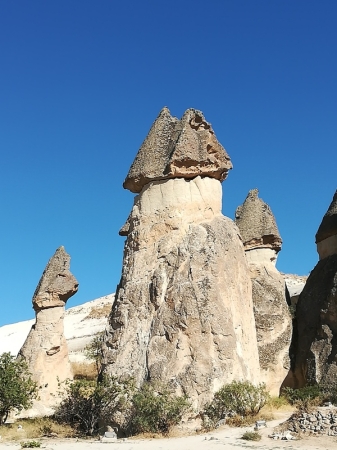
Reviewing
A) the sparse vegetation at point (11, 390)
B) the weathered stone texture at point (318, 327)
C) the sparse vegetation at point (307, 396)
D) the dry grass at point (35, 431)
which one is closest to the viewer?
the dry grass at point (35, 431)

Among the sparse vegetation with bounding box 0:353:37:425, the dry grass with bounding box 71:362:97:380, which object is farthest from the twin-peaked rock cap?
the dry grass with bounding box 71:362:97:380

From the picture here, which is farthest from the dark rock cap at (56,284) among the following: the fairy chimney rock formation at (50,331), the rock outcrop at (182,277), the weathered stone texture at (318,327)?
the weathered stone texture at (318,327)

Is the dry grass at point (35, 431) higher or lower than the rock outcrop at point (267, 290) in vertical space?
lower

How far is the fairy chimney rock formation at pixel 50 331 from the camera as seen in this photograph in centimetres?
1510

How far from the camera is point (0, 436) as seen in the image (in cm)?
948

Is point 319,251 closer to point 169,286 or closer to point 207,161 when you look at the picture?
point 207,161

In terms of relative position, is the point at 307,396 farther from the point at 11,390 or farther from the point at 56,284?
the point at 56,284

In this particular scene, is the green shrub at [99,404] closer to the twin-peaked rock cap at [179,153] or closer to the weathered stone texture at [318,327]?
the twin-peaked rock cap at [179,153]

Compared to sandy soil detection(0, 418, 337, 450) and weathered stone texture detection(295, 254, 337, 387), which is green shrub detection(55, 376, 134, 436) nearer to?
sandy soil detection(0, 418, 337, 450)

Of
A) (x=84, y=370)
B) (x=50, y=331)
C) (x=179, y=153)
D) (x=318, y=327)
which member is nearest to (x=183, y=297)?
(x=179, y=153)

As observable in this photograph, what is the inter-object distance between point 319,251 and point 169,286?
A: 6.18m

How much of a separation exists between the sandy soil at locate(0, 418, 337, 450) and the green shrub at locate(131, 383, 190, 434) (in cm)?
36

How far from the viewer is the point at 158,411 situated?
8.54 metres

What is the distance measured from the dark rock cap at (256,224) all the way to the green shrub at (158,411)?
8.36 m
